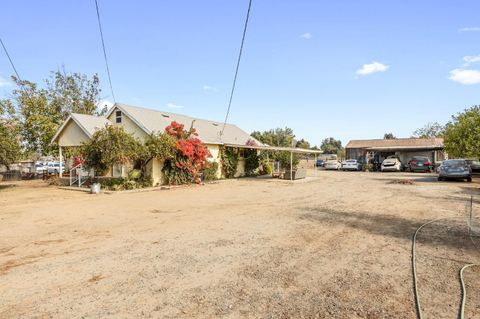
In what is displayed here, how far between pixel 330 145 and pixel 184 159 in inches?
2977

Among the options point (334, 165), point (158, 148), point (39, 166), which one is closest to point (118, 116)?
point (158, 148)

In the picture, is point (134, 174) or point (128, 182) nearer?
point (128, 182)

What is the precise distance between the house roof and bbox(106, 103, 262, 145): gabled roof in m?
22.5

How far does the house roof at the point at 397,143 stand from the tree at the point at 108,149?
3319cm

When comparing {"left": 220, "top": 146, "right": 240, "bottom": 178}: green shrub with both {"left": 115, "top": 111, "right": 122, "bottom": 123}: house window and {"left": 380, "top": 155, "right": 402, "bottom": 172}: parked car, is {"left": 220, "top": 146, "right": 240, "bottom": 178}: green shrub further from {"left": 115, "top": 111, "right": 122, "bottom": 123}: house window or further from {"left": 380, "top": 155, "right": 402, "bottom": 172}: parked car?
{"left": 380, "top": 155, "right": 402, "bottom": 172}: parked car

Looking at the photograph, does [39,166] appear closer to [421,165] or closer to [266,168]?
[266,168]

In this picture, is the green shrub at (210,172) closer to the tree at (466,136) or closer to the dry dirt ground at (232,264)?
the dry dirt ground at (232,264)

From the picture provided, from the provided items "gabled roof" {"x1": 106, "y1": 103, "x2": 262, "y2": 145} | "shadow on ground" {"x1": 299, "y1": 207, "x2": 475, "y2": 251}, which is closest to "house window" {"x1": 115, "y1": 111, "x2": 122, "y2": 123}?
"gabled roof" {"x1": 106, "y1": 103, "x2": 262, "y2": 145}

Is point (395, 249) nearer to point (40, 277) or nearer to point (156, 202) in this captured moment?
point (40, 277)

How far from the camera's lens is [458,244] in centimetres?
630

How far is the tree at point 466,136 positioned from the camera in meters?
20.9

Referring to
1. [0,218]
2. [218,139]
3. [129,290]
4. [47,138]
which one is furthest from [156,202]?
[47,138]

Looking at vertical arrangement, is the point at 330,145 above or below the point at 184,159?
above

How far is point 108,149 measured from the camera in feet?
53.7
